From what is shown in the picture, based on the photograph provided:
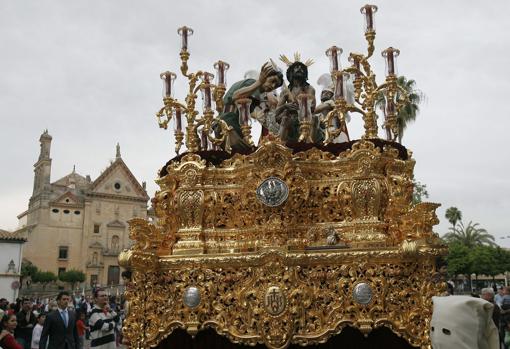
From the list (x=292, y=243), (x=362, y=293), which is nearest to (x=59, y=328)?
(x=292, y=243)

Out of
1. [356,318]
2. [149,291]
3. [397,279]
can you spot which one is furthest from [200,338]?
[397,279]

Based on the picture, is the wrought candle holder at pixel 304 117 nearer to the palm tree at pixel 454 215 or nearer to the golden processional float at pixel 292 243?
the golden processional float at pixel 292 243

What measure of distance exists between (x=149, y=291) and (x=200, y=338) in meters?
0.94

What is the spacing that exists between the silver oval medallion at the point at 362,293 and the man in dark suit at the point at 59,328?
455cm

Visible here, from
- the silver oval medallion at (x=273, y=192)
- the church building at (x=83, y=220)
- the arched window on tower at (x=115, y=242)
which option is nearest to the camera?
the silver oval medallion at (x=273, y=192)

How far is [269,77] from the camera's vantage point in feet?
28.0

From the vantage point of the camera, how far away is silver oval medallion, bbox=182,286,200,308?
657cm

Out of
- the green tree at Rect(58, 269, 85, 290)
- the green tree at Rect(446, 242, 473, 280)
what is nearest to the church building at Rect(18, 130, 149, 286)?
the green tree at Rect(58, 269, 85, 290)

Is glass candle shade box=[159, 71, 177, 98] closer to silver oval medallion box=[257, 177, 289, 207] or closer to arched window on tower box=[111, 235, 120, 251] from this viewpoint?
silver oval medallion box=[257, 177, 289, 207]

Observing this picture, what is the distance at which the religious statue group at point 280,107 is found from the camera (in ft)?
26.7

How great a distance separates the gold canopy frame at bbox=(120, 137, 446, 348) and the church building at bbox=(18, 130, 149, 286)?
49.8 meters

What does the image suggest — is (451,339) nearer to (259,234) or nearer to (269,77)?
(259,234)

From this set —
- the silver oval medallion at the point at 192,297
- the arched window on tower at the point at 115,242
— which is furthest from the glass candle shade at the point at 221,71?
the arched window on tower at the point at 115,242

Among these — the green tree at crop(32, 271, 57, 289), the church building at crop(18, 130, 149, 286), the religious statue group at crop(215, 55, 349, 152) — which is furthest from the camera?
the church building at crop(18, 130, 149, 286)
